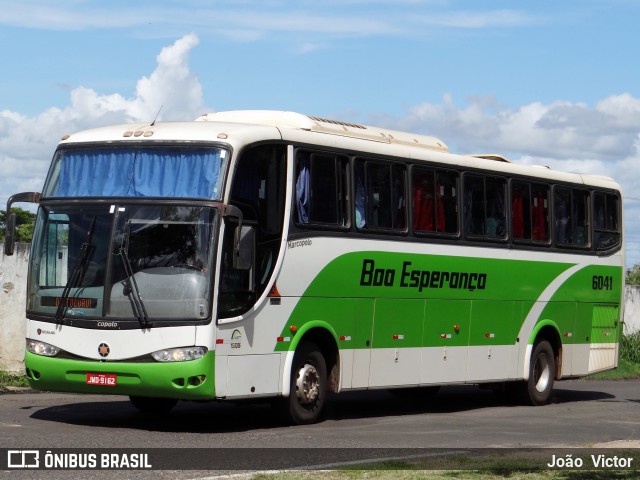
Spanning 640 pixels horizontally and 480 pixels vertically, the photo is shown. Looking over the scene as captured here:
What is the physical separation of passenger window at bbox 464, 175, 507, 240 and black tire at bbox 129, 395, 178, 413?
531 centimetres

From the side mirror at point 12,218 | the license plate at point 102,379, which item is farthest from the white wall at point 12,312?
the license plate at point 102,379

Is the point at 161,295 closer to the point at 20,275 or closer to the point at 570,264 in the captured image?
the point at 20,275

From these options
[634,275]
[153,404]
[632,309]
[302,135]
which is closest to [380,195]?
[302,135]

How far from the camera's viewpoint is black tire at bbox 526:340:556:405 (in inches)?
853

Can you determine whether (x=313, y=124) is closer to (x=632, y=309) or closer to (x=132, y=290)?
(x=132, y=290)

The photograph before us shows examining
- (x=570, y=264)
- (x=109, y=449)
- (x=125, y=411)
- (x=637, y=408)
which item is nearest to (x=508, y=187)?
(x=570, y=264)

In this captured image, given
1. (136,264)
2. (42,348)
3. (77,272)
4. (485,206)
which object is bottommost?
(42,348)

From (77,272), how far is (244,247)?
1916mm

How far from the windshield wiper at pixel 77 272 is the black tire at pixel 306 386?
2.87 meters

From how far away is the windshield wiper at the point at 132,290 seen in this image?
584 inches

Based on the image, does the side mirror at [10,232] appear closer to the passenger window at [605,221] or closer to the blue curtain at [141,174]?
the blue curtain at [141,174]

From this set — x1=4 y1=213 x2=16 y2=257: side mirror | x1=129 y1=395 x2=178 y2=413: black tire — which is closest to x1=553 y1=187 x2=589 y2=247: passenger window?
x1=129 y1=395 x2=178 y2=413: black tire

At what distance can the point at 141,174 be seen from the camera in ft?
50.9

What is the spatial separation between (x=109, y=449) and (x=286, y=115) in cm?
623
